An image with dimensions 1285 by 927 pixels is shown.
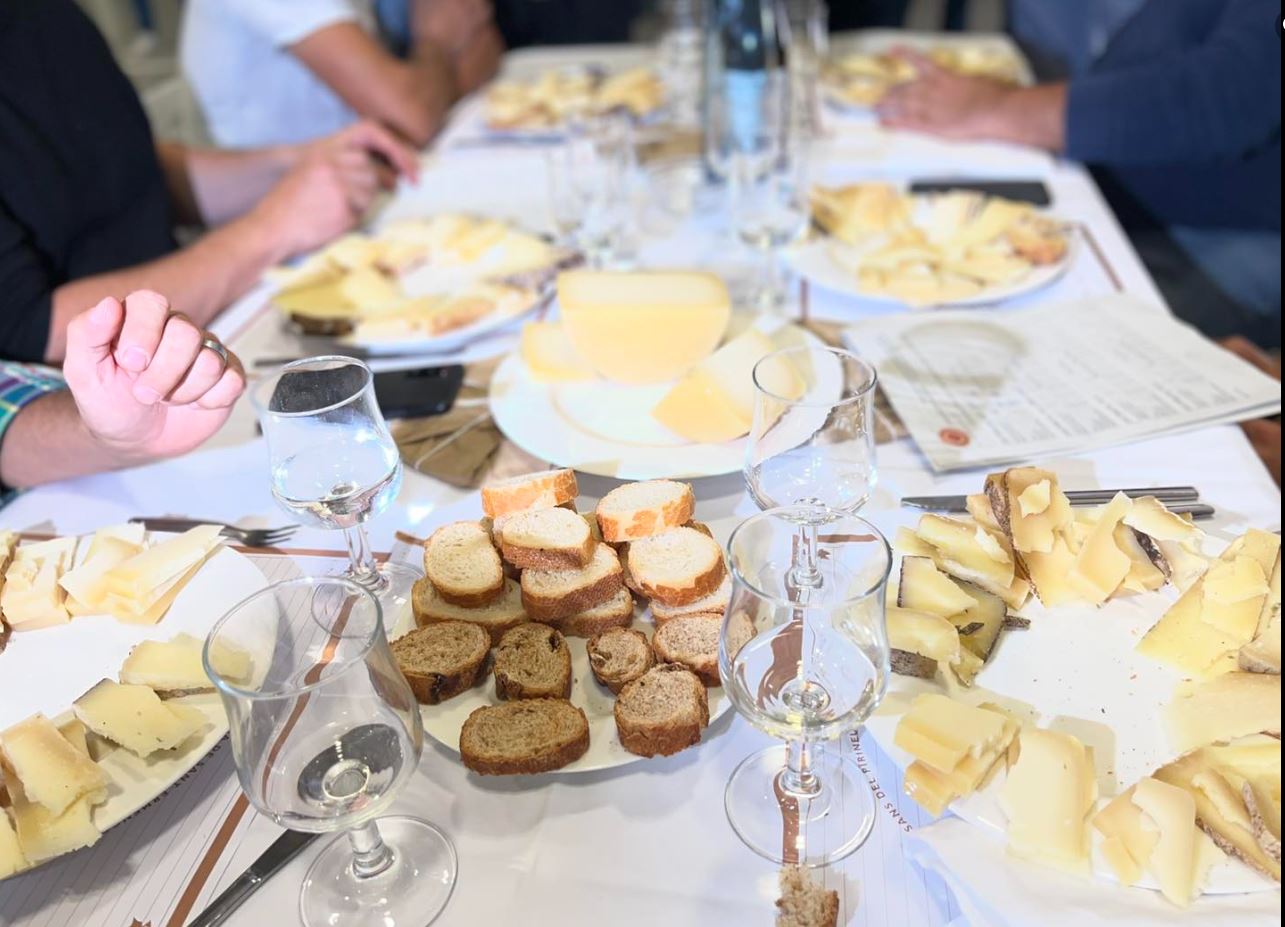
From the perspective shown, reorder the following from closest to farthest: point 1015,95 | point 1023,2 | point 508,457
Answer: point 508,457, point 1015,95, point 1023,2

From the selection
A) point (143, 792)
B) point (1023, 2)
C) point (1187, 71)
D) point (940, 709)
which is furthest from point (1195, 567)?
point (1023, 2)

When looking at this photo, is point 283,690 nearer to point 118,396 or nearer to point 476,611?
point 476,611

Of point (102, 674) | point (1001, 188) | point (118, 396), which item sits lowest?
point (1001, 188)

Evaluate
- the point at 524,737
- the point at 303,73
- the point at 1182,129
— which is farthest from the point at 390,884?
the point at 303,73

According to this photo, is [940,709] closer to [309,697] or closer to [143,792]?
[309,697]

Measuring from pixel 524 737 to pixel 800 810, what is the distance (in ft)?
0.64

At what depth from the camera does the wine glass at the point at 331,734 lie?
565 mm

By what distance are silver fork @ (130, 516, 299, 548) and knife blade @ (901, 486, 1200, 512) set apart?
60 cm

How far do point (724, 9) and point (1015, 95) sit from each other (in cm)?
58

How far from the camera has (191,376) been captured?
0.87m

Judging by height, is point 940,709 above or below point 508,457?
above

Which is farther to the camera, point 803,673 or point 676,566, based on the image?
point 676,566

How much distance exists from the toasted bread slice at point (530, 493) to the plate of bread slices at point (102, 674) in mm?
207

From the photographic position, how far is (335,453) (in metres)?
0.87
